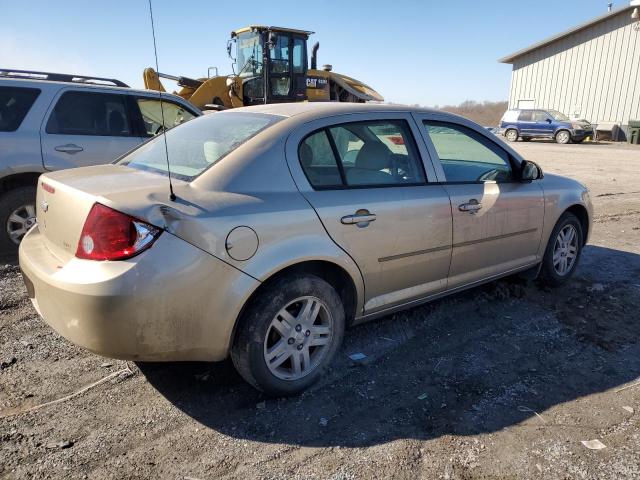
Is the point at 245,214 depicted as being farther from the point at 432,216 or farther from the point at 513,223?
the point at 513,223

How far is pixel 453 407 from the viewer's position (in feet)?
9.70

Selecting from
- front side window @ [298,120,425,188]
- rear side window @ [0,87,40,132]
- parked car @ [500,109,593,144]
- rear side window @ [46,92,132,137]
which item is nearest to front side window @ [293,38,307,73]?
rear side window @ [46,92,132,137]

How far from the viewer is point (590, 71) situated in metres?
32.7

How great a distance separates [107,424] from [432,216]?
2.33 metres

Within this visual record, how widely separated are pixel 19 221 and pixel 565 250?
18.1 ft

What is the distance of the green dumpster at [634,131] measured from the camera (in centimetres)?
2956

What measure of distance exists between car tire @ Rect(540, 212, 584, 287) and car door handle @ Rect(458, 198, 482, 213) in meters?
1.28

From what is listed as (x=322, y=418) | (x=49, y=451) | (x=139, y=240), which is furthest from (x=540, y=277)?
(x=49, y=451)

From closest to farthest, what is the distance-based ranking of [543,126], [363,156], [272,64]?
1. [363,156]
2. [272,64]
3. [543,126]

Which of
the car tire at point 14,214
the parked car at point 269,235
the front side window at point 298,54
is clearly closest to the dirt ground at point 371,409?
the parked car at point 269,235

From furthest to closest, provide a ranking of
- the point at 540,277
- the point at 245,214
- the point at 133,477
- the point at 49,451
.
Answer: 1. the point at 540,277
2. the point at 245,214
3. the point at 49,451
4. the point at 133,477

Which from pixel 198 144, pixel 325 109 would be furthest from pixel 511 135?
pixel 198 144

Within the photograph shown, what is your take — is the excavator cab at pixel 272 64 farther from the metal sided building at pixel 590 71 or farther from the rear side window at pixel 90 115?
the metal sided building at pixel 590 71

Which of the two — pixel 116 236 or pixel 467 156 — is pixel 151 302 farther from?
pixel 467 156
